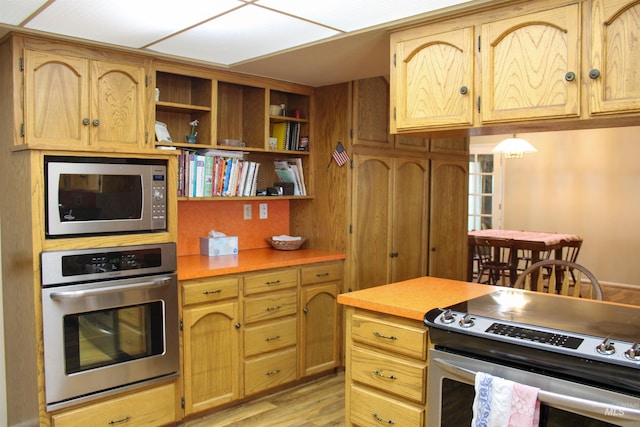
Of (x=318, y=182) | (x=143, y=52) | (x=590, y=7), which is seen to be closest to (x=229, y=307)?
(x=318, y=182)

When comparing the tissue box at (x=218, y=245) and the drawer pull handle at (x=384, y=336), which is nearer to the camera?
the drawer pull handle at (x=384, y=336)

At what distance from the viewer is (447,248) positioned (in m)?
4.60

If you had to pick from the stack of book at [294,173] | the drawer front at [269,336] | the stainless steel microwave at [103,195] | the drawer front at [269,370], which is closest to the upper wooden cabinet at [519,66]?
the stainless steel microwave at [103,195]

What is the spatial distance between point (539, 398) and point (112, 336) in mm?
2075

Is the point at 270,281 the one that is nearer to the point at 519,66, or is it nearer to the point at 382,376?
the point at 382,376

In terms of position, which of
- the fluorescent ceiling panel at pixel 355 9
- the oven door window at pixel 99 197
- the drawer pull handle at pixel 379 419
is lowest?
the drawer pull handle at pixel 379 419

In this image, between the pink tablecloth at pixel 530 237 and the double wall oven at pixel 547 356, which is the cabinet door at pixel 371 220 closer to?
the double wall oven at pixel 547 356

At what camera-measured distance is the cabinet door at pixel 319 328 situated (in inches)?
146

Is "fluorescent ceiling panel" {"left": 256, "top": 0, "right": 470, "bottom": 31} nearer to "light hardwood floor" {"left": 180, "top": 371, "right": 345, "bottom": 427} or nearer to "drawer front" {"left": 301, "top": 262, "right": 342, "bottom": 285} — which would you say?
"drawer front" {"left": 301, "top": 262, "right": 342, "bottom": 285}

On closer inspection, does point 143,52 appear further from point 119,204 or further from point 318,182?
point 318,182

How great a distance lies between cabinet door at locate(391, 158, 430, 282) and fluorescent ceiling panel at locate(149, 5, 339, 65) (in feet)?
4.91

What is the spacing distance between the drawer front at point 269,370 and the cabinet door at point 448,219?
1.46 meters

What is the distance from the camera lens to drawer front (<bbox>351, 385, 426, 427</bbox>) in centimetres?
225

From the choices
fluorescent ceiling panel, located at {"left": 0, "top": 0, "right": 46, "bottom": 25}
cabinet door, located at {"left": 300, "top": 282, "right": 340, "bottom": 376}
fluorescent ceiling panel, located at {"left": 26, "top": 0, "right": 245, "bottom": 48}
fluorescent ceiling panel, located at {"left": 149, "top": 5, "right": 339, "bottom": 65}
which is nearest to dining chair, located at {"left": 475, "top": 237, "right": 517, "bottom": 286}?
cabinet door, located at {"left": 300, "top": 282, "right": 340, "bottom": 376}
